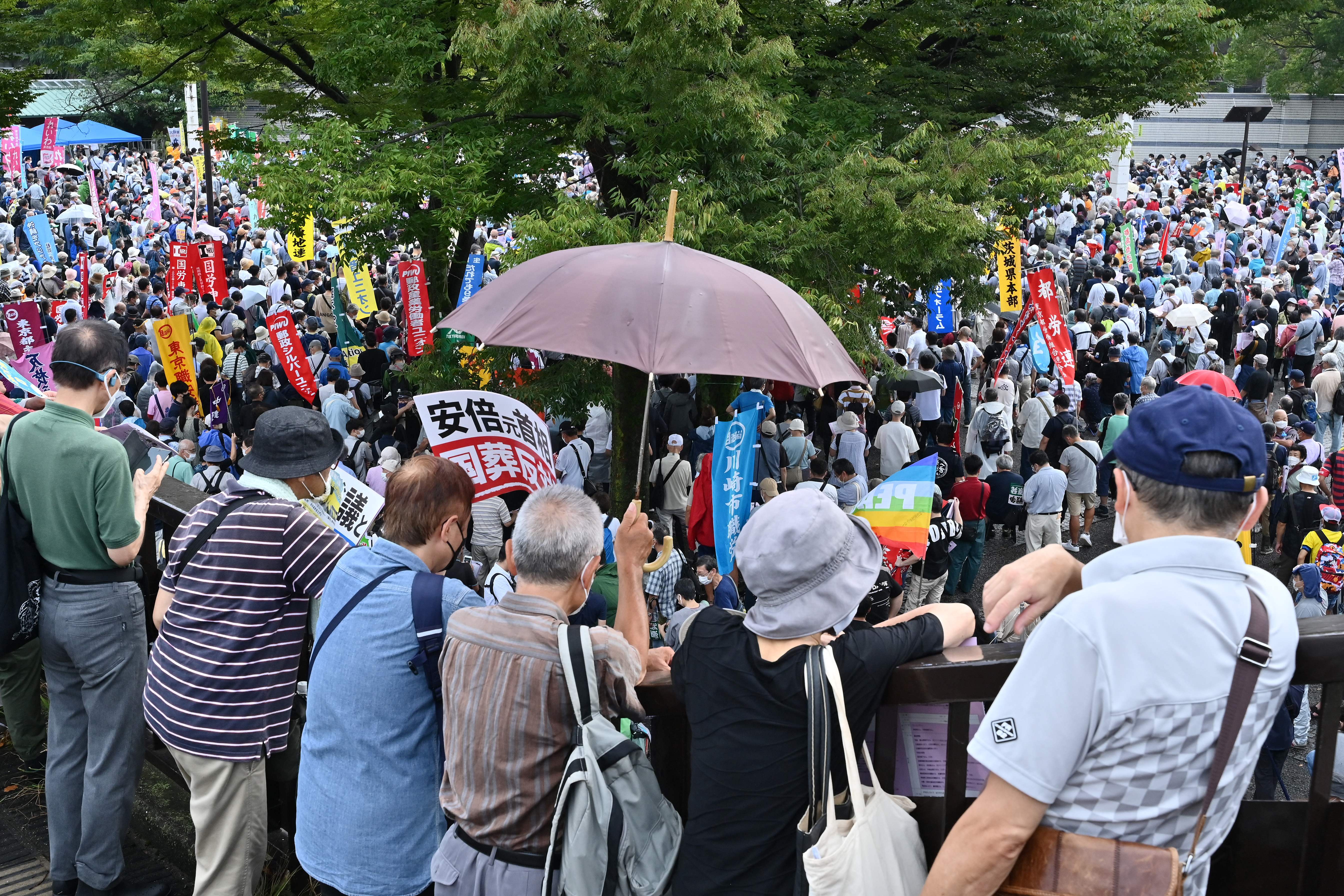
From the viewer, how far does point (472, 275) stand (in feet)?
43.6

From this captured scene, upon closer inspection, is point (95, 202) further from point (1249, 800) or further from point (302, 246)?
point (1249, 800)

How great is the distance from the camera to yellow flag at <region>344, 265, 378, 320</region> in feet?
54.3

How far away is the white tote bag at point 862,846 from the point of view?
1824 mm

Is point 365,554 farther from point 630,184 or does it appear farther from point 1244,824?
point 630,184

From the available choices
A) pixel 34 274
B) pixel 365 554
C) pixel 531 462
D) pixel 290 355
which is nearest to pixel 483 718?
pixel 365 554

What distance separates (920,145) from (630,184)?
2507 mm

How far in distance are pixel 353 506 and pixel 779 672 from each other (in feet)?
10.2

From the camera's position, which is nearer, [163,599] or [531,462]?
[163,599]

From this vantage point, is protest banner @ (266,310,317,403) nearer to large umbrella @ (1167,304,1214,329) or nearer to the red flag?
the red flag

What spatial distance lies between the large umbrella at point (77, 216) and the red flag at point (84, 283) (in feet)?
21.6

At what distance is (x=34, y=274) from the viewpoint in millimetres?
19703

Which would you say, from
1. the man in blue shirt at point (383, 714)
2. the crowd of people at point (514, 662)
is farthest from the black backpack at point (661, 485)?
the man in blue shirt at point (383, 714)

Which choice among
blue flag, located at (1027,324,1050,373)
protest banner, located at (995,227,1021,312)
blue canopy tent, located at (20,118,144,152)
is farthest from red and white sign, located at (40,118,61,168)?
blue flag, located at (1027,324,1050,373)

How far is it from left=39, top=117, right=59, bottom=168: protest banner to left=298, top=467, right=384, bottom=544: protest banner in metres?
25.5
